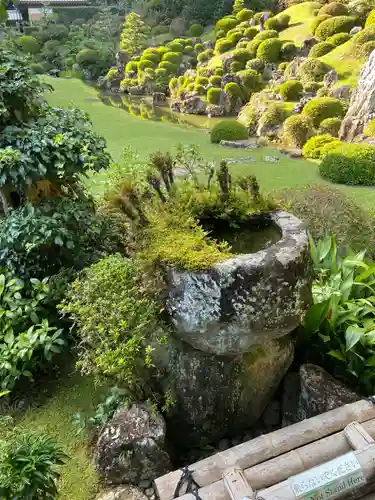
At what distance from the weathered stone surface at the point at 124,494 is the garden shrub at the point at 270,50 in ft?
58.4

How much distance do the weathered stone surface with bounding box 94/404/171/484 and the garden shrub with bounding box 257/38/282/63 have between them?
17522 millimetres

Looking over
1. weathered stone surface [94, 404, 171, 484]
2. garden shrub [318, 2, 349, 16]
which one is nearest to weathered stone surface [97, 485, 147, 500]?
weathered stone surface [94, 404, 171, 484]

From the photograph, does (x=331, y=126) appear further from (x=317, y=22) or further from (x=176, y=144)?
(x=317, y=22)

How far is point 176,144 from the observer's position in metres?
11.0

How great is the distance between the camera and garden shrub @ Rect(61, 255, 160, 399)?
2.94m

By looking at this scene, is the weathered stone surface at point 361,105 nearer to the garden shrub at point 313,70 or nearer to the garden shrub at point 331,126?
the garden shrub at point 331,126

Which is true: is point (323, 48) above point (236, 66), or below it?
above

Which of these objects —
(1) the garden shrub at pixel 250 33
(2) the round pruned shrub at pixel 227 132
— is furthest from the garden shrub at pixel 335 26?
(2) the round pruned shrub at pixel 227 132

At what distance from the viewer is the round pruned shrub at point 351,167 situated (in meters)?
8.78

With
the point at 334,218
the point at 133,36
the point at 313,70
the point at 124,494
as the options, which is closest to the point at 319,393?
the point at 124,494

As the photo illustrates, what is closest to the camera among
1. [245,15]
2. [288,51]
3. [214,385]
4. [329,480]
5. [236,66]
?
[329,480]

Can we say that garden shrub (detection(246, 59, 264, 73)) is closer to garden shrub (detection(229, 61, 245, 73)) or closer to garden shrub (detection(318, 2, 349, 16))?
garden shrub (detection(229, 61, 245, 73))

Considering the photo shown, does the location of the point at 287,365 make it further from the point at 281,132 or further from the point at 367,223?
the point at 281,132

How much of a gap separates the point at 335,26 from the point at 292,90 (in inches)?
193
